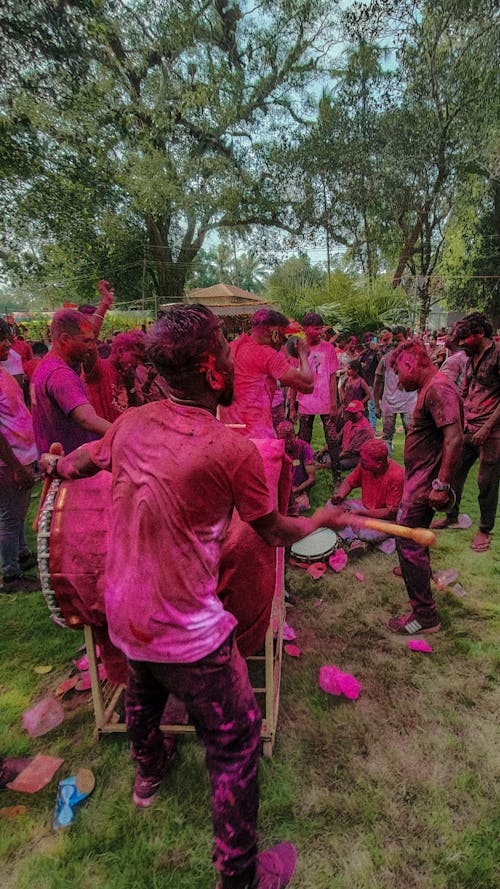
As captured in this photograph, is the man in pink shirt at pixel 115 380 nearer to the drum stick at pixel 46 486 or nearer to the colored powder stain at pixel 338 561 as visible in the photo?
the drum stick at pixel 46 486

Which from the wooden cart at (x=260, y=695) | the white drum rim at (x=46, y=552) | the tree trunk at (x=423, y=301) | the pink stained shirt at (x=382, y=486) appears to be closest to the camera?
the white drum rim at (x=46, y=552)

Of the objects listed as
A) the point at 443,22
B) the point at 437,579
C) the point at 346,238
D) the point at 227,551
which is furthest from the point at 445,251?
the point at 227,551

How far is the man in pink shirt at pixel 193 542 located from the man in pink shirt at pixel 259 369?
2347mm

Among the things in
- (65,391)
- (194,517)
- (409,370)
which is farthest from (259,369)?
(194,517)

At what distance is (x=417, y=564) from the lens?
10.8ft

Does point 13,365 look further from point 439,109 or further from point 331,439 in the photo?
point 439,109

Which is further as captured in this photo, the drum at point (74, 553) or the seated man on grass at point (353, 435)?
the seated man on grass at point (353, 435)

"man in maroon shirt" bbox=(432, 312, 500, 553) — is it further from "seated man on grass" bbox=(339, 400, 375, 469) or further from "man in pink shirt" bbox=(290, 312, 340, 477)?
"man in pink shirt" bbox=(290, 312, 340, 477)

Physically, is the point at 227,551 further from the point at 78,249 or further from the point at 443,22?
the point at 443,22

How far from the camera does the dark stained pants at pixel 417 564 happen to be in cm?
329

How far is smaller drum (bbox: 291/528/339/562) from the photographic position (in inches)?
176

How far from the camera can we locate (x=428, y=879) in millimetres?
1903

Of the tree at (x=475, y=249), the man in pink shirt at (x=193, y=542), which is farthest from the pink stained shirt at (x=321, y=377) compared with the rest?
the tree at (x=475, y=249)

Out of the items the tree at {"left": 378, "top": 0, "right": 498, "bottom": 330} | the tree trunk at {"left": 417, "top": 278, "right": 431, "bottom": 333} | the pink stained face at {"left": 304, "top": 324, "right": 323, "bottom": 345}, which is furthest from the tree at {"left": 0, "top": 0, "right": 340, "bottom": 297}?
the pink stained face at {"left": 304, "top": 324, "right": 323, "bottom": 345}
